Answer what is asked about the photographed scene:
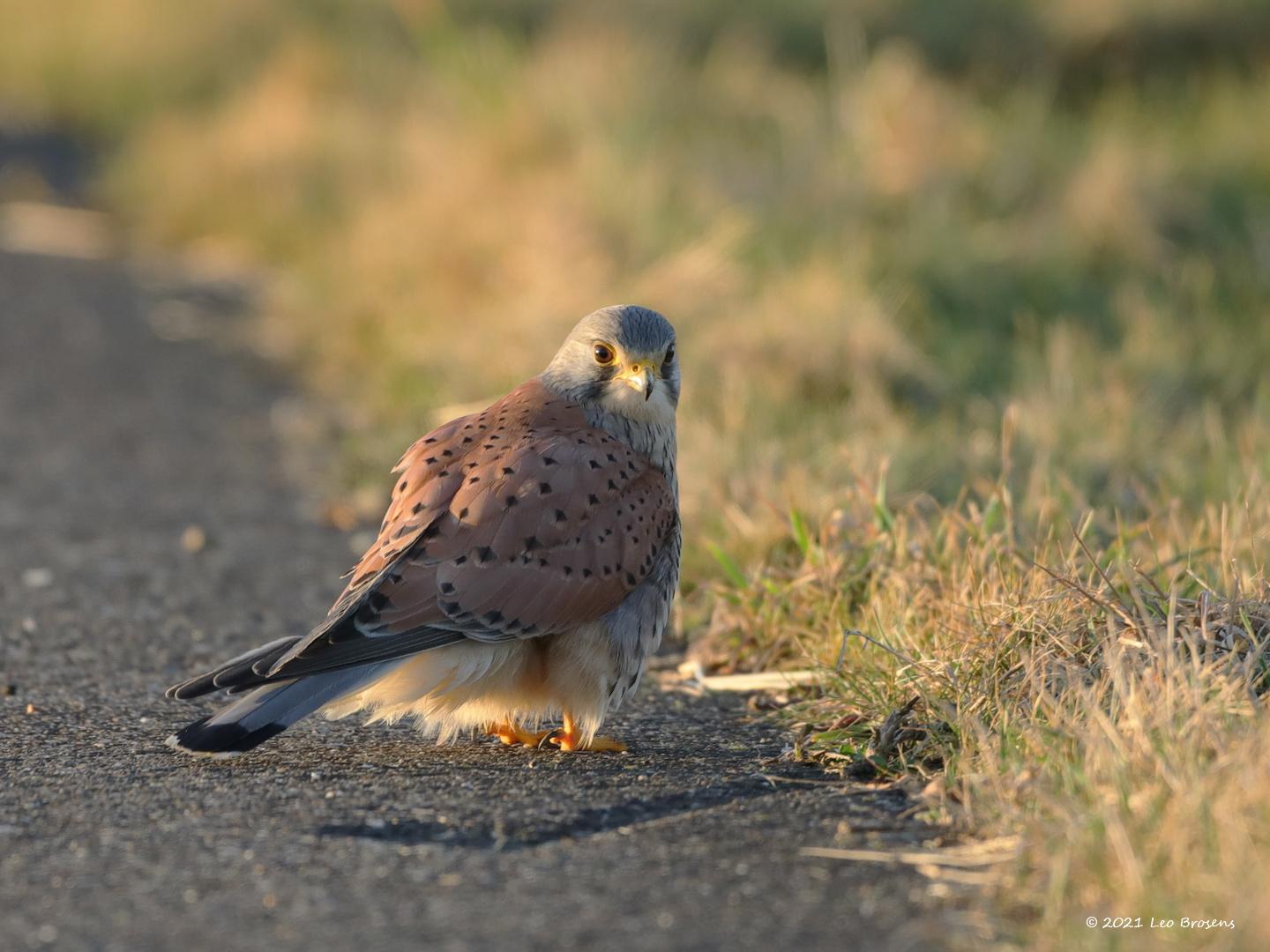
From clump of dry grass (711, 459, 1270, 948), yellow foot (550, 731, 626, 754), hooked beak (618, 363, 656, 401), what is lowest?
yellow foot (550, 731, 626, 754)

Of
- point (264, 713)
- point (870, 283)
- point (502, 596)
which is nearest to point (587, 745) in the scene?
point (502, 596)

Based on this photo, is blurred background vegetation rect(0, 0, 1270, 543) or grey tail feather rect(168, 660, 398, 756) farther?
blurred background vegetation rect(0, 0, 1270, 543)

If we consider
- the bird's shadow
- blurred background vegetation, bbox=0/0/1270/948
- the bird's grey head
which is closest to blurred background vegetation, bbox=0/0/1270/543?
blurred background vegetation, bbox=0/0/1270/948

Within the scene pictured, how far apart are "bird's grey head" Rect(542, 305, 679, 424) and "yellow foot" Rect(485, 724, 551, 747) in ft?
2.59

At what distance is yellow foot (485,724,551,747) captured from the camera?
146 inches

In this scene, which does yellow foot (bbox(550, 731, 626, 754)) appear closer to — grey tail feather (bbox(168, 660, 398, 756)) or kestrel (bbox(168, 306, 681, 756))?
kestrel (bbox(168, 306, 681, 756))

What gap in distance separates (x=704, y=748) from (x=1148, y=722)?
110 centimetres

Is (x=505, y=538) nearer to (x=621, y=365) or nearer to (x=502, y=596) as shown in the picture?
(x=502, y=596)

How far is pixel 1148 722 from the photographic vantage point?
9.48ft

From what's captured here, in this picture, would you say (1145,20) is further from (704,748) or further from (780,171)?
(704,748)

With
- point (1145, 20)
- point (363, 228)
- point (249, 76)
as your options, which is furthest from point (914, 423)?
point (249, 76)

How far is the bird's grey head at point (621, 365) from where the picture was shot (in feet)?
12.9

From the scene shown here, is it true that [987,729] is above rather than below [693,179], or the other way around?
below

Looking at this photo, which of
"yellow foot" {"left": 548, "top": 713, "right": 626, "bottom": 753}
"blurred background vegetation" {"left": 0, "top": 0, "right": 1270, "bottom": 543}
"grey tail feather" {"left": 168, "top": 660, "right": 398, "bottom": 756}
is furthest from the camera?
"blurred background vegetation" {"left": 0, "top": 0, "right": 1270, "bottom": 543}
